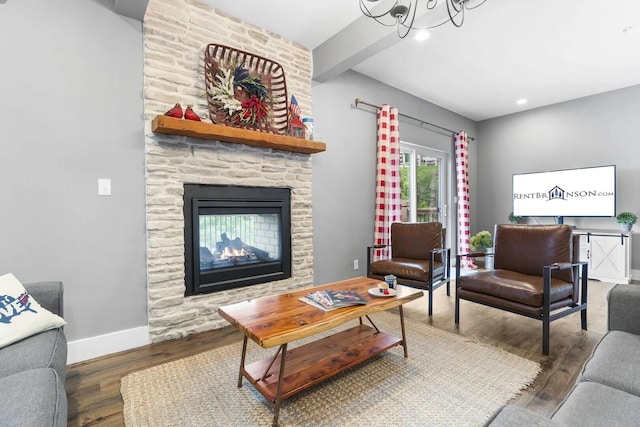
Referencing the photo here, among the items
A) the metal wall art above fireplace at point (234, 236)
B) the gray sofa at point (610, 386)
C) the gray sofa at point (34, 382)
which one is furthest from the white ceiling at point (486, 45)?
the gray sofa at point (34, 382)

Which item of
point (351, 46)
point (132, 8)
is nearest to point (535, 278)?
point (351, 46)

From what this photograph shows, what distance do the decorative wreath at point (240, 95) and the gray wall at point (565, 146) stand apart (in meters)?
4.56

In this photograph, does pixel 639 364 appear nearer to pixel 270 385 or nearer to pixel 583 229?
pixel 270 385

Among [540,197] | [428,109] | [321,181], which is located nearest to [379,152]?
[321,181]

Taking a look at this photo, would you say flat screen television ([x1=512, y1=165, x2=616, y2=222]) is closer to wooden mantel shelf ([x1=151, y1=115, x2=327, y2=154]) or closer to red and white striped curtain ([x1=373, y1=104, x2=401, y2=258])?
red and white striped curtain ([x1=373, y1=104, x2=401, y2=258])

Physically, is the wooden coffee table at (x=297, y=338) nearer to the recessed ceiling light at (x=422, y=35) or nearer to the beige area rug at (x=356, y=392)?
the beige area rug at (x=356, y=392)

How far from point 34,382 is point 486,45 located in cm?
412

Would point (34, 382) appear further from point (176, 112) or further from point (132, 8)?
point (132, 8)

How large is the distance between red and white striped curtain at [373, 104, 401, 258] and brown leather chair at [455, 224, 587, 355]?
1.30 meters

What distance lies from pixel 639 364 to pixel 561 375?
0.90 m

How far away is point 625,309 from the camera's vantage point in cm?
152

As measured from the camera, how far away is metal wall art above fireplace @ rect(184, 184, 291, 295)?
2.62m

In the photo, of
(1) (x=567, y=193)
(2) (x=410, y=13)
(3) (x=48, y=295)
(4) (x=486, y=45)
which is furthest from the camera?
(1) (x=567, y=193)

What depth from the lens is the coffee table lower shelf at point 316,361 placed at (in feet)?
5.25
